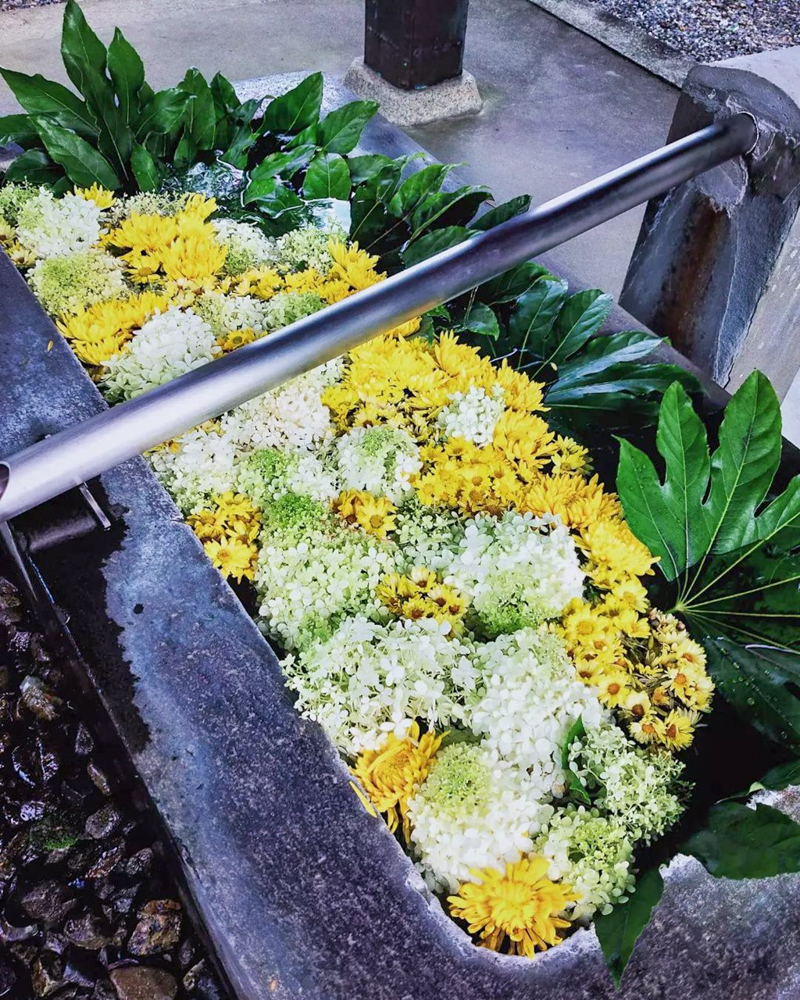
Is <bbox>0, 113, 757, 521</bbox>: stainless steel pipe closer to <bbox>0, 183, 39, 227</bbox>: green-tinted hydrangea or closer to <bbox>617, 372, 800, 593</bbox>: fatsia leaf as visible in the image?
<bbox>617, 372, 800, 593</bbox>: fatsia leaf

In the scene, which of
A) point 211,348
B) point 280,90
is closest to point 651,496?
point 211,348

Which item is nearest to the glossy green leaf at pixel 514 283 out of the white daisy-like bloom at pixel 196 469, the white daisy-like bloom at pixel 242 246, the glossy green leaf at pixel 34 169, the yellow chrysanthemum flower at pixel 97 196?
the white daisy-like bloom at pixel 242 246

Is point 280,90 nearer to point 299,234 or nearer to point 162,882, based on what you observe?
point 299,234

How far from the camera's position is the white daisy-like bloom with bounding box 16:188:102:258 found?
7.48 ft

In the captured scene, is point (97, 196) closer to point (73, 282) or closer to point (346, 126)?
point (73, 282)

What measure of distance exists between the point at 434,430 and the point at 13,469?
968 millimetres

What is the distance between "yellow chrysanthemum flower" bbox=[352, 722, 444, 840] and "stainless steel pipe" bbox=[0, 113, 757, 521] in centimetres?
60

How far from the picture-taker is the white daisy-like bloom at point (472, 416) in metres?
1.80

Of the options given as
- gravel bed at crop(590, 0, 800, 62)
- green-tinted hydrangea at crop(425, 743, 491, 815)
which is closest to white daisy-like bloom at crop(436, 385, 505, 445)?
green-tinted hydrangea at crop(425, 743, 491, 815)

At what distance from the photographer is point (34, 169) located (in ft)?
8.55

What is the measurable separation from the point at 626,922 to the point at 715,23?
7637mm

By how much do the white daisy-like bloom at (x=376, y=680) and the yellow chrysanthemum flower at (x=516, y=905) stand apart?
0.86ft

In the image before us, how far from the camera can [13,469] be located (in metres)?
1.12

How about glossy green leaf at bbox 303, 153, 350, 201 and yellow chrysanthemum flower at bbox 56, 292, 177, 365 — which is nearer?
yellow chrysanthemum flower at bbox 56, 292, 177, 365
